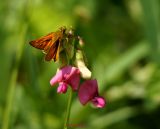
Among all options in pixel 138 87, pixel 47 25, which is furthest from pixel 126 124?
pixel 47 25

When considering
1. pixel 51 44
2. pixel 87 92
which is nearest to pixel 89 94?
pixel 87 92

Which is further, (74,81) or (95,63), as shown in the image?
(95,63)

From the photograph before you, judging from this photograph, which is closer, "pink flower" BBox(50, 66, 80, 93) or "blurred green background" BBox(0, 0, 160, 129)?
"pink flower" BBox(50, 66, 80, 93)

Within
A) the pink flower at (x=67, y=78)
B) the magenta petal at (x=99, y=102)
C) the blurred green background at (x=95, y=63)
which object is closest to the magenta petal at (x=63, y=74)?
the pink flower at (x=67, y=78)

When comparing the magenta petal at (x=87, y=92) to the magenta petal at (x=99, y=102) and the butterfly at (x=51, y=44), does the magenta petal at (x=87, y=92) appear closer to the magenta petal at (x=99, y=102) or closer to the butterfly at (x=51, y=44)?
the magenta petal at (x=99, y=102)

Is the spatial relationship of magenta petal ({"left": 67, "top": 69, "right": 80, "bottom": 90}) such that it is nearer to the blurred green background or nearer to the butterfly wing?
the butterfly wing

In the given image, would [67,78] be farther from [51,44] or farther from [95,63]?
[95,63]

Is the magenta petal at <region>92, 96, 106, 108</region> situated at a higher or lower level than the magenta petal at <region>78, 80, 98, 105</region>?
lower

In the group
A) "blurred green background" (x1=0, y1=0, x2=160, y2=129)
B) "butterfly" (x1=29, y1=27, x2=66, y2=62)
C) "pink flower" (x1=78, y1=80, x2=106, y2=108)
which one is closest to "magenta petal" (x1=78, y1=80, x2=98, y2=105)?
"pink flower" (x1=78, y1=80, x2=106, y2=108)
